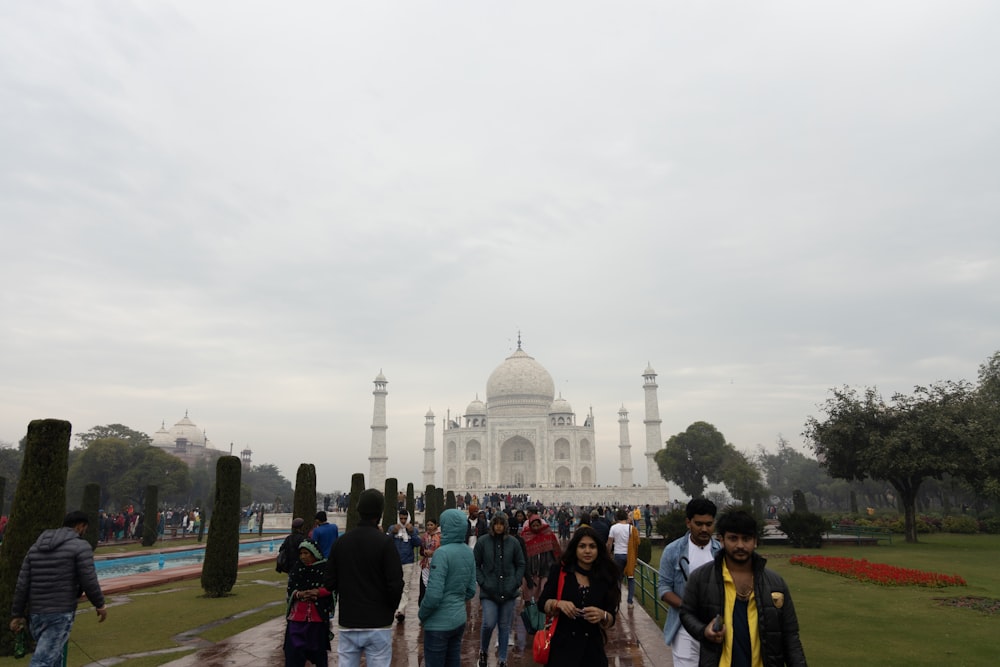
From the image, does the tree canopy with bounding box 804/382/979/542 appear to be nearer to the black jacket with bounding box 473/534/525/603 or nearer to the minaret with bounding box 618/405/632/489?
the black jacket with bounding box 473/534/525/603

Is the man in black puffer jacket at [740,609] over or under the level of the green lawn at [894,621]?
over

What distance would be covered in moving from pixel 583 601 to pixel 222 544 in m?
10.7

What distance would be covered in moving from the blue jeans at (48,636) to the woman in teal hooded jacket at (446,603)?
3126mm

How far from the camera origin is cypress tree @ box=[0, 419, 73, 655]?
8617mm

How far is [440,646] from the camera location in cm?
493

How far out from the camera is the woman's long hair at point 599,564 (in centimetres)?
411

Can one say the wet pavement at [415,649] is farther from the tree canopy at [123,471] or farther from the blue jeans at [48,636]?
the tree canopy at [123,471]

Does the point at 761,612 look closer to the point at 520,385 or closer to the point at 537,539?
the point at 537,539

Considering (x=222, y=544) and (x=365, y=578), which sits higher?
(x=365, y=578)

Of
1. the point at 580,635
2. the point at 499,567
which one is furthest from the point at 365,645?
the point at 499,567

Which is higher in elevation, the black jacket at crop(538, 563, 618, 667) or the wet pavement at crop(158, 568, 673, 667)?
the black jacket at crop(538, 563, 618, 667)

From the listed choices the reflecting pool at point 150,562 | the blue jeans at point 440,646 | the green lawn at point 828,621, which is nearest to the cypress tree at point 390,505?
the reflecting pool at point 150,562

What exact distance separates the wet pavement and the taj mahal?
45247mm

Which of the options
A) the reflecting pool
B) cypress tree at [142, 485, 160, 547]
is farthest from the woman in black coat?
cypress tree at [142, 485, 160, 547]
